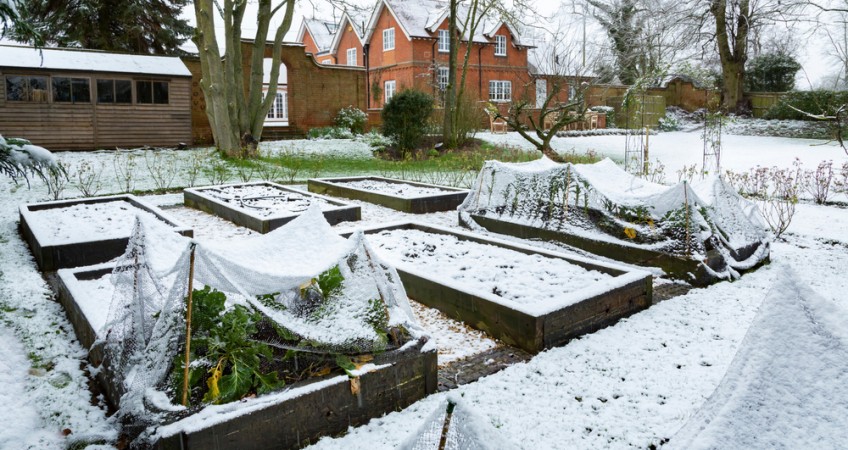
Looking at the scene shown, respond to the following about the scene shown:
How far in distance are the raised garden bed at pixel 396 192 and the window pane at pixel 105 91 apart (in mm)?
11078

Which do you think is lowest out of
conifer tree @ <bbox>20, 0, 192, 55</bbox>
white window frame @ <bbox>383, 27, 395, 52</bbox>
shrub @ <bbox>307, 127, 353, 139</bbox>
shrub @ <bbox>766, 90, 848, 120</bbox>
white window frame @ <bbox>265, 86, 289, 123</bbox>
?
shrub @ <bbox>307, 127, 353, 139</bbox>

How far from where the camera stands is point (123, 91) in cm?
1984

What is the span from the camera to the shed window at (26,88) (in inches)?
719

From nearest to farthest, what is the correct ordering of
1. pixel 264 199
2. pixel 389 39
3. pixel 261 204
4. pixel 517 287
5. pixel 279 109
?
1. pixel 517 287
2. pixel 261 204
3. pixel 264 199
4. pixel 389 39
5. pixel 279 109

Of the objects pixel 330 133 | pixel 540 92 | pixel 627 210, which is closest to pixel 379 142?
pixel 330 133

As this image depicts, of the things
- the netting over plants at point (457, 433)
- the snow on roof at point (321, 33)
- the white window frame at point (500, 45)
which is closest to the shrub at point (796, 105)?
the white window frame at point (500, 45)

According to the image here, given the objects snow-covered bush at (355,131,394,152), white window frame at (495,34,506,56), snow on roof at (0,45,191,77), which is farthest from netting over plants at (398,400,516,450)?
white window frame at (495,34,506,56)

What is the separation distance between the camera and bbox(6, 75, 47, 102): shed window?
59.9 feet

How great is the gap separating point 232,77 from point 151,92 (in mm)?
5207

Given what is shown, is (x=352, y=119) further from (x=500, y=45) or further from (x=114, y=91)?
(x=500, y=45)

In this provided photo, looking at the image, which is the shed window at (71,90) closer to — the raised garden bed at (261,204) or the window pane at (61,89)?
the window pane at (61,89)

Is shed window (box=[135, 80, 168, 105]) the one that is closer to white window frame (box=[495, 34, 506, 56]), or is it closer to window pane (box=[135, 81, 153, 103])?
window pane (box=[135, 81, 153, 103])

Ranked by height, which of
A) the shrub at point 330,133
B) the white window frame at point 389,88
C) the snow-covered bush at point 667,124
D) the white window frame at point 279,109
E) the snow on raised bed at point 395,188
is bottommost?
the snow on raised bed at point 395,188

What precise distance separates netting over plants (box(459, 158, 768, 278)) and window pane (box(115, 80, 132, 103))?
15.7 m
